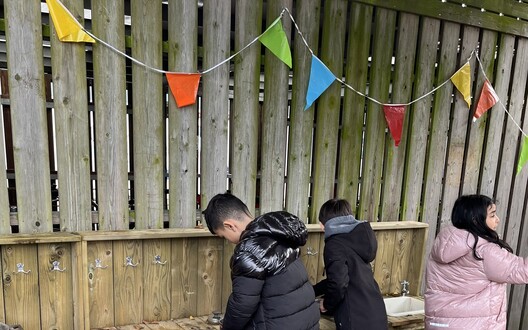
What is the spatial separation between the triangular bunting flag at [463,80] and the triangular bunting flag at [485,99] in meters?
0.17

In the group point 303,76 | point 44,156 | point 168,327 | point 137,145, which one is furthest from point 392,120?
point 44,156

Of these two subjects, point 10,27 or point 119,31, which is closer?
point 10,27

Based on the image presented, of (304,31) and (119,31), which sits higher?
(304,31)

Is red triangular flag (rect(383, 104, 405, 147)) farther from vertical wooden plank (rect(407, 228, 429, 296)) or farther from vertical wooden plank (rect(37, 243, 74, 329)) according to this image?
vertical wooden plank (rect(37, 243, 74, 329))

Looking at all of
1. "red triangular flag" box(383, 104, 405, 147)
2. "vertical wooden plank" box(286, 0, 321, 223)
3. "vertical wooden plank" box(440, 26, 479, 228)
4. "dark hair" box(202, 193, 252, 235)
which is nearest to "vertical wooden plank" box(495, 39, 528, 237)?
"vertical wooden plank" box(440, 26, 479, 228)

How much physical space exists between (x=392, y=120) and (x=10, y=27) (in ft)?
9.57

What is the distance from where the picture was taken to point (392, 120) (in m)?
3.21

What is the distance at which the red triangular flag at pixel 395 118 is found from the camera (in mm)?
3182

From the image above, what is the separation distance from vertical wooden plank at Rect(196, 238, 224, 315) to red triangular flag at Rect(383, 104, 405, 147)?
1820mm

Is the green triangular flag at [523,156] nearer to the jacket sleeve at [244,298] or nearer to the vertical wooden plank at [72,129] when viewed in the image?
the jacket sleeve at [244,298]

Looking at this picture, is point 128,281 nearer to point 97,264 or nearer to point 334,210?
point 97,264

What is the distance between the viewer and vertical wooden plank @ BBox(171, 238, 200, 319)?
266 cm

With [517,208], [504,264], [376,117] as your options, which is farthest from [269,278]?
[517,208]

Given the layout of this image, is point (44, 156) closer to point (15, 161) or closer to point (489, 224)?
point (15, 161)
